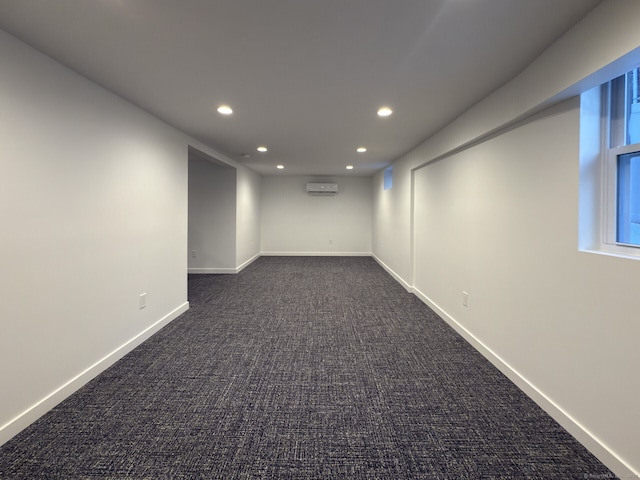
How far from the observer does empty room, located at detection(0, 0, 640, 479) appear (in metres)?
1.47

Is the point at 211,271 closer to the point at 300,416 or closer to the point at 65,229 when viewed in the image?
the point at 65,229

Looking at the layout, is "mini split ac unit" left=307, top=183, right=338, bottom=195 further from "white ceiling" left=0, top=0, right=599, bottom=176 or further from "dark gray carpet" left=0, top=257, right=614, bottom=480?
"dark gray carpet" left=0, top=257, right=614, bottom=480

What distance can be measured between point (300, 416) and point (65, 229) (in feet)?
6.31

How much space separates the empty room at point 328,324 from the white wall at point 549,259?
0.01m

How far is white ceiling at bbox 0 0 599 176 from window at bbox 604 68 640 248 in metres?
0.45

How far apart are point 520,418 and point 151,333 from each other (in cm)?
309

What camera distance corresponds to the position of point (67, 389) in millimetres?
2014

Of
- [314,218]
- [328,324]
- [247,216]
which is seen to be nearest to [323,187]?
[314,218]

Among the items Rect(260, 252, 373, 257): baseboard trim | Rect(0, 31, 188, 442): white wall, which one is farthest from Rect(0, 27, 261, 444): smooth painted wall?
Rect(260, 252, 373, 257): baseboard trim

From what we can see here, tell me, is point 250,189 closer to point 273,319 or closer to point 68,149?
point 273,319

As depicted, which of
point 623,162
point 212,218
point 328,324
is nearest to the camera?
point 623,162

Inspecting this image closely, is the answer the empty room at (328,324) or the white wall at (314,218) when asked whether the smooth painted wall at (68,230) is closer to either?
the empty room at (328,324)

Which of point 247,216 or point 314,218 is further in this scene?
point 314,218

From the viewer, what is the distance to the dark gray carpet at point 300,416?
4.80 feet
